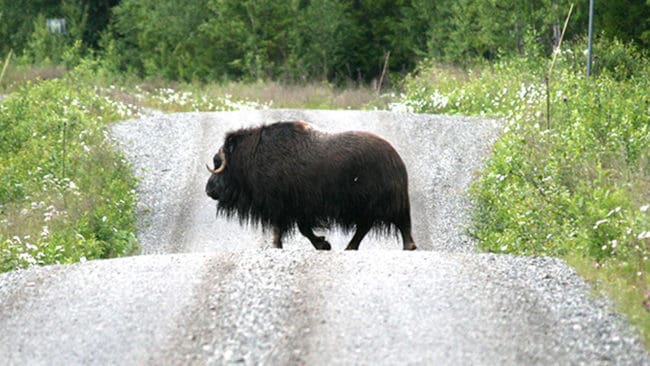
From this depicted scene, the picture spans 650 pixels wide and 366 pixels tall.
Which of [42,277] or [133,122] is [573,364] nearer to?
[42,277]

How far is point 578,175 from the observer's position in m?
13.0

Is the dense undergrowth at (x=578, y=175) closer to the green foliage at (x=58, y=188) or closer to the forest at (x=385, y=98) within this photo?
the forest at (x=385, y=98)

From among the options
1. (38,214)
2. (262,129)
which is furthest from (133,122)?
(262,129)

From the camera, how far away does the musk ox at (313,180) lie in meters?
12.2

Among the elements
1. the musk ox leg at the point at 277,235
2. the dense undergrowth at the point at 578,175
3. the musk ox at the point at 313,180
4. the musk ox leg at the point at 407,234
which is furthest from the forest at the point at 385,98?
the musk ox leg at the point at 277,235

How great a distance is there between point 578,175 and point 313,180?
2894mm

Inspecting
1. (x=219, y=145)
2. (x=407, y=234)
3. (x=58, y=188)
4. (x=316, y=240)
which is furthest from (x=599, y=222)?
(x=219, y=145)

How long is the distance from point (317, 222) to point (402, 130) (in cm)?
848

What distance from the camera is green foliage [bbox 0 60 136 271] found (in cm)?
1286

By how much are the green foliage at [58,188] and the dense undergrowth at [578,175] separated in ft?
15.1

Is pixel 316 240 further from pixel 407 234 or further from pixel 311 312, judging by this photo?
pixel 311 312

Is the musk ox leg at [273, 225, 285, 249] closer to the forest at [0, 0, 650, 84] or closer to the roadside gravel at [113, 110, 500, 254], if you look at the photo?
the roadside gravel at [113, 110, 500, 254]

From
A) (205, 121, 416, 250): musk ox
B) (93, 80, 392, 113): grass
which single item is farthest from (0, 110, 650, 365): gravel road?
(93, 80, 392, 113): grass

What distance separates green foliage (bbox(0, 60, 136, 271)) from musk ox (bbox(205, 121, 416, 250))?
6.20 ft
